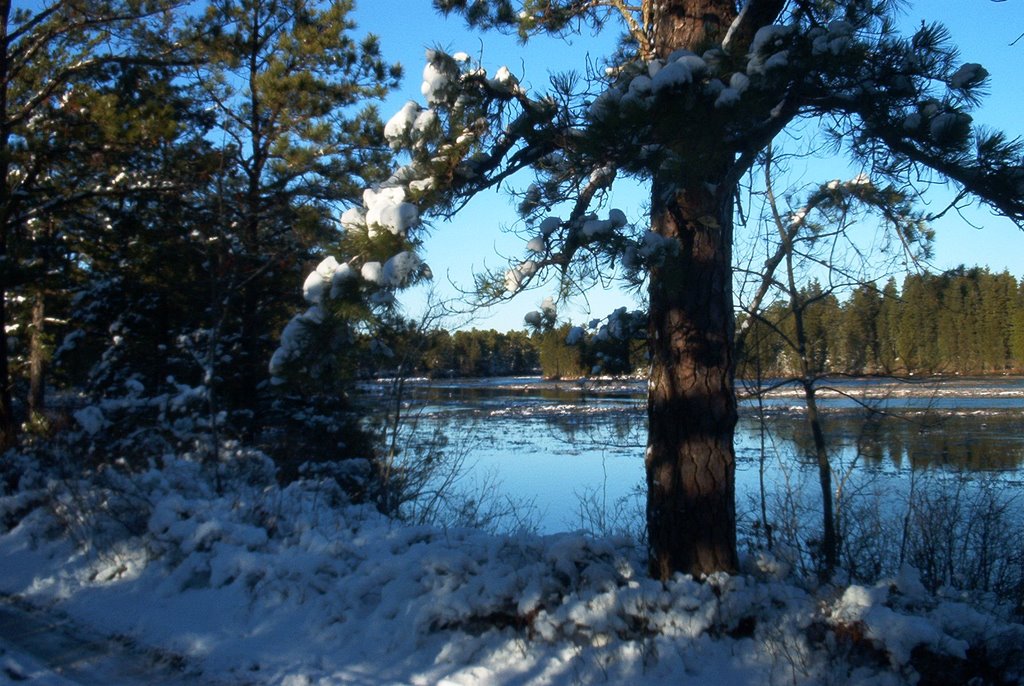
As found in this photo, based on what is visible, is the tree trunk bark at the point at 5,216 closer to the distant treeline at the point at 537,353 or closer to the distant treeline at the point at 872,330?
the distant treeline at the point at 537,353

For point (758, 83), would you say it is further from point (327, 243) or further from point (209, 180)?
point (209, 180)

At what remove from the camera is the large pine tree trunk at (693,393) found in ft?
18.8

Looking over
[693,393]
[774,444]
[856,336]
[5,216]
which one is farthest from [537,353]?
[5,216]

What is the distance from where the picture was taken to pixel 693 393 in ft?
19.0

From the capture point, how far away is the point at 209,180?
1192cm

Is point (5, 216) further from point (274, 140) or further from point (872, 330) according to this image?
point (872, 330)

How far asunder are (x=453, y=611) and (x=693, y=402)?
208 cm

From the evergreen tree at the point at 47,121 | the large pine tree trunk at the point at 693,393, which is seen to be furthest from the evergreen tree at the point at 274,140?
the large pine tree trunk at the point at 693,393

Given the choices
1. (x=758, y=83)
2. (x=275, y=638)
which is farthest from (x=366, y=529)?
(x=758, y=83)

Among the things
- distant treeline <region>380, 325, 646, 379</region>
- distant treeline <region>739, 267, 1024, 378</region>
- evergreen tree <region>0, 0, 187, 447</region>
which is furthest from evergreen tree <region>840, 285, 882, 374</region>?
evergreen tree <region>0, 0, 187, 447</region>

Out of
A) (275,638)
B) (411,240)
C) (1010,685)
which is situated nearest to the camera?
(1010,685)

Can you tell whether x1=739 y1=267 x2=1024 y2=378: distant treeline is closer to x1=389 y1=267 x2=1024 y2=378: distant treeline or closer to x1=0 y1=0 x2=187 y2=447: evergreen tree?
x1=389 y1=267 x2=1024 y2=378: distant treeline

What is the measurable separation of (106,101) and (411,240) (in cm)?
950

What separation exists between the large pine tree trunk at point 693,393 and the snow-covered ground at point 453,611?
1.15ft
